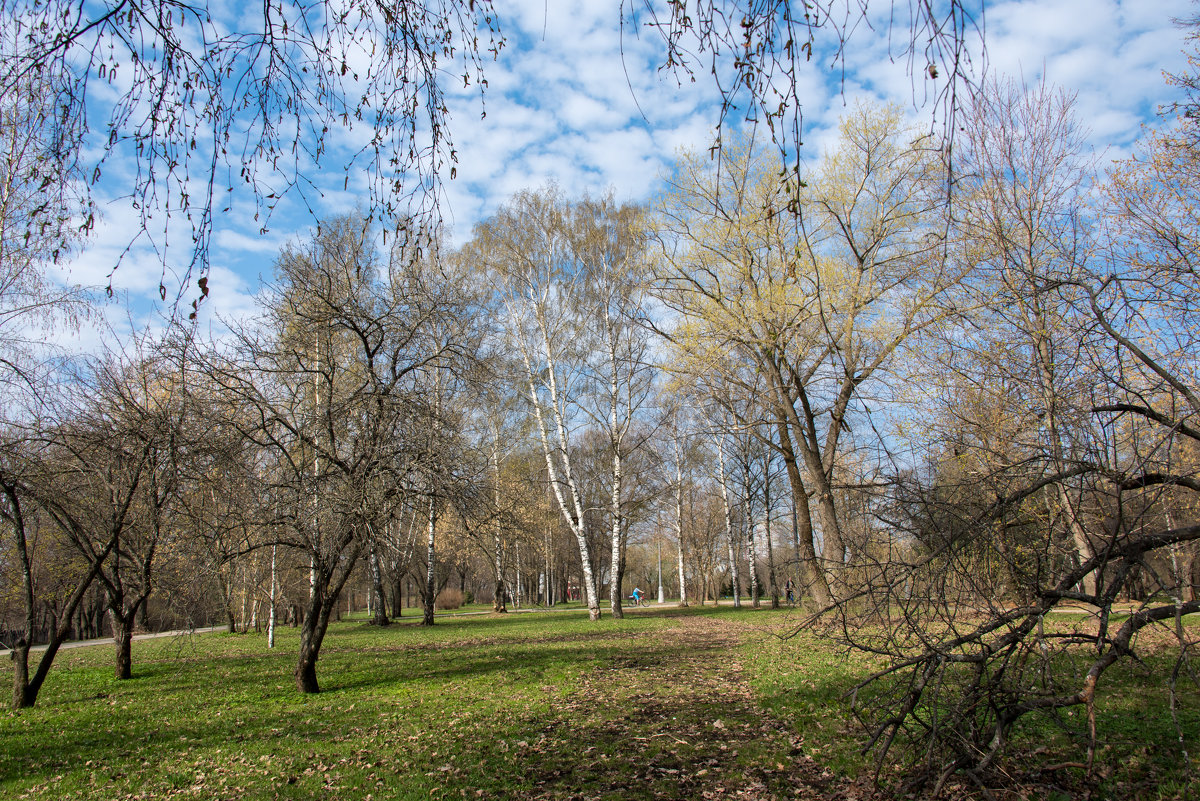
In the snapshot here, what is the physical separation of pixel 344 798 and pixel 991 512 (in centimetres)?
505

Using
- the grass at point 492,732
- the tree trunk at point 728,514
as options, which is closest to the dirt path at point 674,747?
the grass at point 492,732

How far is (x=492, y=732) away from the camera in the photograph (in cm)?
637

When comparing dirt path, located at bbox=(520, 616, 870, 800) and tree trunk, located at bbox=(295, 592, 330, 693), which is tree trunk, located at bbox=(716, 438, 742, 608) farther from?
tree trunk, located at bbox=(295, 592, 330, 693)

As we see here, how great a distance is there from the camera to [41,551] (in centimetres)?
1817

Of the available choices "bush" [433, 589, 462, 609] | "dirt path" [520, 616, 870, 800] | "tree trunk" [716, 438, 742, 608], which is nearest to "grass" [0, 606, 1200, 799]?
"dirt path" [520, 616, 870, 800]

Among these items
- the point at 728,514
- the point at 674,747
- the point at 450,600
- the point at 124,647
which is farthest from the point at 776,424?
the point at 450,600

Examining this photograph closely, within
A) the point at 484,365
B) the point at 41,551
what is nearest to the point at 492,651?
the point at 484,365

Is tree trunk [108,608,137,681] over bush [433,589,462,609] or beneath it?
over

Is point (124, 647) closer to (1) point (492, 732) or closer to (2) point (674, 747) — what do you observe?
(1) point (492, 732)

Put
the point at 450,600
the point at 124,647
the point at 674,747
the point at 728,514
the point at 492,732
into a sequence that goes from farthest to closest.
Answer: the point at 450,600 < the point at 728,514 < the point at 124,647 < the point at 492,732 < the point at 674,747

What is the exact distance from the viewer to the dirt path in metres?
4.64

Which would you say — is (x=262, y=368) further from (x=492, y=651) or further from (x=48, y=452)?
(x=492, y=651)

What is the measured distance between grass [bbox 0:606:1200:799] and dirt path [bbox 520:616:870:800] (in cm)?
2

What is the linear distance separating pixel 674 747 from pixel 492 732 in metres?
1.93
